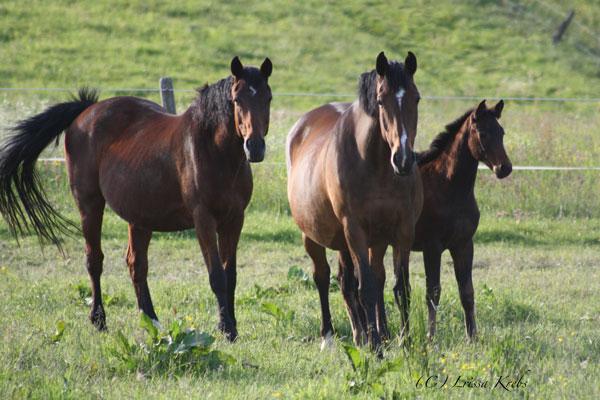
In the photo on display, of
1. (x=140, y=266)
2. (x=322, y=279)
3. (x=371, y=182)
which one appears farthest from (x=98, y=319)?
(x=371, y=182)

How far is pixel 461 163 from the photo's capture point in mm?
7137

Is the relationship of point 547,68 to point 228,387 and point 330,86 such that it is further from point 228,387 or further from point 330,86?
point 228,387

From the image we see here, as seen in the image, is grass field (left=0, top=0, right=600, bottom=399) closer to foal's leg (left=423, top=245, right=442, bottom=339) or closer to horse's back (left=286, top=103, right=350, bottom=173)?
foal's leg (left=423, top=245, right=442, bottom=339)

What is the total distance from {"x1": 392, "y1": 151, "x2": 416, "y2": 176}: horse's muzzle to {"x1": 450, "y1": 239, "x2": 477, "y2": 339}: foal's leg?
1666 mm

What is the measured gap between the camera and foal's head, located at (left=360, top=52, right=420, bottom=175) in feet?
18.0

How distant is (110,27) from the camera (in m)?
29.7

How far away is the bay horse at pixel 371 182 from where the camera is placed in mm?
5660

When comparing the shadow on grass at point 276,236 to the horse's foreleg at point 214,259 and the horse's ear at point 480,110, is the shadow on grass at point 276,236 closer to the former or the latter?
the horse's foreleg at point 214,259

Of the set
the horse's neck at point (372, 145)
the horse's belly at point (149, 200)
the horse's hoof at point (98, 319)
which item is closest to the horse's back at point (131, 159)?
the horse's belly at point (149, 200)

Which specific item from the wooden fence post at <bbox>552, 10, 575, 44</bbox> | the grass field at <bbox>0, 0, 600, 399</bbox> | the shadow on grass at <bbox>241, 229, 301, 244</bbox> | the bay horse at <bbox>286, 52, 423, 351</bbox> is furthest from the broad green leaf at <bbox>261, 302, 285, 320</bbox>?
the wooden fence post at <bbox>552, 10, 575, 44</bbox>

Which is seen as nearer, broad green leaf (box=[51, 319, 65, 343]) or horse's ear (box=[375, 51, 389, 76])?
horse's ear (box=[375, 51, 389, 76])

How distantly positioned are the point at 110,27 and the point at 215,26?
343cm

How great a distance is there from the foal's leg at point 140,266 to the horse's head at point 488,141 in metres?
2.75

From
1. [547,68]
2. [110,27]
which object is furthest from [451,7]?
[110,27]
